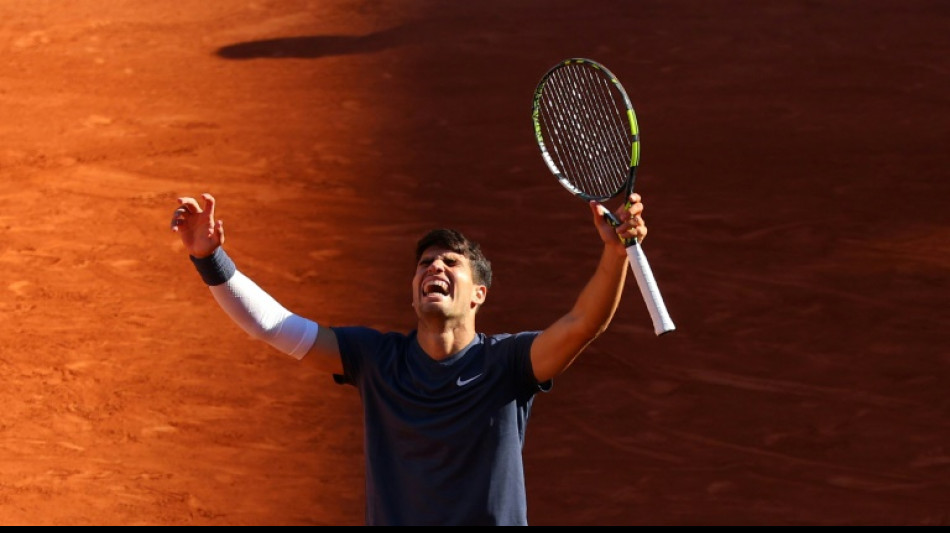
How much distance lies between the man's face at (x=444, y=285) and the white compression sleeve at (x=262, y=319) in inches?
11.8

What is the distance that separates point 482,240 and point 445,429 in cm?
456

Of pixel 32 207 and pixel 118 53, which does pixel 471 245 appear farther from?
pixel 118 53

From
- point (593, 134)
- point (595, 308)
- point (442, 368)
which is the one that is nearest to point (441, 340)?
point (442, 368)

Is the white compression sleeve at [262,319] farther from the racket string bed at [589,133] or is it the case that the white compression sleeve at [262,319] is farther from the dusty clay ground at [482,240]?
the dusty clay ground at [482,240]

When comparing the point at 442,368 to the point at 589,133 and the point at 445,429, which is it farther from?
the point at 589,133

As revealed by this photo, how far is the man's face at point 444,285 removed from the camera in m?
3.64

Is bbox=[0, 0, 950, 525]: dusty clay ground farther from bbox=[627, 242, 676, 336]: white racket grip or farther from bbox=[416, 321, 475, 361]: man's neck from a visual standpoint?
bbox=[627, 242, 676, 336]: white racket grip

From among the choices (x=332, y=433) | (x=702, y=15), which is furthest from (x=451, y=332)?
(x=702, y=15)

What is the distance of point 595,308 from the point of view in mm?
3498

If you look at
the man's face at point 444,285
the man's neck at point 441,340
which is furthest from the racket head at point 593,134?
the man's neck at point 441,340

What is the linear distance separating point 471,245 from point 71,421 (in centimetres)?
404

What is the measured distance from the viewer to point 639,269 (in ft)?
11.5

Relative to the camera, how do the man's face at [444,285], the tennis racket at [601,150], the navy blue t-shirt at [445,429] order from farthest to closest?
the man's face at [444,285], the tennis racket at [601,150], the navy blue t-shirt at [445,429]

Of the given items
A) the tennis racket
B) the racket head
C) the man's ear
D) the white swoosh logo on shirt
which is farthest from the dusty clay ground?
the white swoosh logo on shirt
